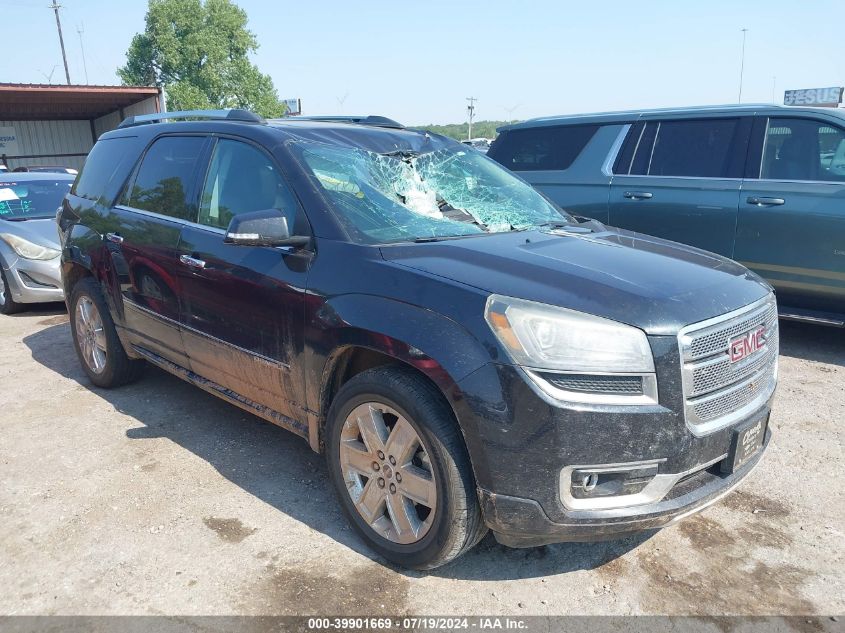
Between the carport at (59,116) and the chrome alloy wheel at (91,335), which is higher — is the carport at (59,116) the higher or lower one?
the higher one

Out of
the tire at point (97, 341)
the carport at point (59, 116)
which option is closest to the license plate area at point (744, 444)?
the tire at point (97, 341)

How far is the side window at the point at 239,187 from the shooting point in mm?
3295

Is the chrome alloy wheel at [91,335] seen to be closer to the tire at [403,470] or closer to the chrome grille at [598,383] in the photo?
the tire at [403,470]

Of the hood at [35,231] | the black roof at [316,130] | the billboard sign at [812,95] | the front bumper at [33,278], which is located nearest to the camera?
the black roof at [316,130]

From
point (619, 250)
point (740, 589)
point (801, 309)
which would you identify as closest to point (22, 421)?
point (619, 250)

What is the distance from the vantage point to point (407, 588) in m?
2.71

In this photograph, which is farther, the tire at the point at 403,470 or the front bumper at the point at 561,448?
the tire at the point at 403,470

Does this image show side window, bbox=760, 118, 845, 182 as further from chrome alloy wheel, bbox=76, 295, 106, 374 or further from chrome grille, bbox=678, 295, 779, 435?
chrome alloy wheel, bbox=76, 295, 106, 374

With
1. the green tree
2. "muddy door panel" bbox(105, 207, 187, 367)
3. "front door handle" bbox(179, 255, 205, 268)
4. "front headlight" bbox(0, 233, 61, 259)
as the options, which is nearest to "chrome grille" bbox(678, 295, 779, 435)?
"front door handle" bbox(179, 255, 205, 268)

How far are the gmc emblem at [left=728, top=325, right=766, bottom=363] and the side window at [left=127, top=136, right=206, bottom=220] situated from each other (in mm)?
2851

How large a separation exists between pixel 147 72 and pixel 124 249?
193 ft

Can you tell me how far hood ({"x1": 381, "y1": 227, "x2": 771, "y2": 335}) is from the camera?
2441 millimetres

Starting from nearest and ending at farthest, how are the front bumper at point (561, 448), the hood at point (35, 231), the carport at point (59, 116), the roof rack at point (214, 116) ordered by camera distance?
the front bumper at point (561, 448), the roof rack at point (214, 116), the hood at point (35, 231), the carport at point (59, 116)

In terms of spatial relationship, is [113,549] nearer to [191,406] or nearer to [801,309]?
[191,406]
